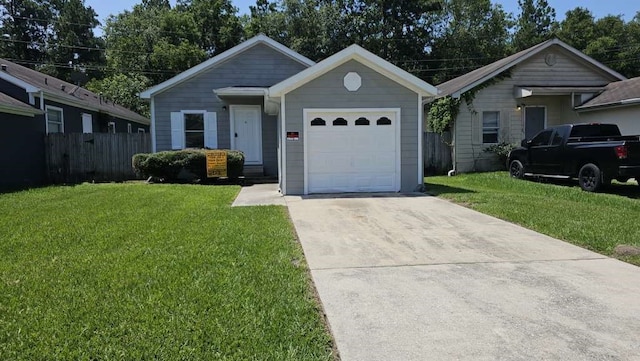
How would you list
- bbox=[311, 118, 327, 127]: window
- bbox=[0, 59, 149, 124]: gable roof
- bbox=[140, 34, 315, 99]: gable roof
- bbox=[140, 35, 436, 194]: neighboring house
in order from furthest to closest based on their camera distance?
bbox=[140, 34, 315, 99]: gable roof, bbox=[0, 59, 149, 124]: gable roof, bbox=[311, 118, 327, 127]: window, bbox=[140, 35, 436, 194]: neighboring house

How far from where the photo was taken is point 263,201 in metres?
10.3

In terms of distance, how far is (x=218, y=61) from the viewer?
54.1ft

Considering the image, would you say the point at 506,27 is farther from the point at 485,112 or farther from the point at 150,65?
the point at 150,65

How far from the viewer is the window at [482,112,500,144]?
1756cm

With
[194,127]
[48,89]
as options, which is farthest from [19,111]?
[194,127]

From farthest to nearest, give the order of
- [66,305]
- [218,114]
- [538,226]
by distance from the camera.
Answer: [218,114]
[538,226]
[66,305]

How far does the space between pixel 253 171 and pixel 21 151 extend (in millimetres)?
7517

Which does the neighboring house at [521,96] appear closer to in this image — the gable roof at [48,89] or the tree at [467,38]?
the gable roof at [48,89]

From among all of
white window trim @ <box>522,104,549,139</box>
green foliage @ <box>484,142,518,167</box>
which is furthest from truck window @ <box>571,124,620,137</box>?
white window trim @ <box>522,104,549,139</box>

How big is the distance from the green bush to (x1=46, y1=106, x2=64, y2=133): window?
491 cm

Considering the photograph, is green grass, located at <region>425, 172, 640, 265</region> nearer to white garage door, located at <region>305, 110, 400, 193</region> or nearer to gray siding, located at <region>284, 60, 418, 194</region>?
white garage door, located at <region>305, 110, 400, 193</region>

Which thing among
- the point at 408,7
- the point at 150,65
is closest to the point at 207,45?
the point at 150,65

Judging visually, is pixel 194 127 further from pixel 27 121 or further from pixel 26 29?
pixel 26 29

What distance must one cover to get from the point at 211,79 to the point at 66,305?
13885 mm
